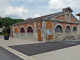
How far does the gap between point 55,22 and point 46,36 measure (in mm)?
3795

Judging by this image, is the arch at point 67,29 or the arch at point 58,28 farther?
the arch at point 67,29

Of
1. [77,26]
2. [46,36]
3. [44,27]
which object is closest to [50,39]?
[46,36]

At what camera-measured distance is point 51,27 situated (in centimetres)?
1473

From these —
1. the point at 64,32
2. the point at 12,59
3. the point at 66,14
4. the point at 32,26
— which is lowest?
the point at 12,59

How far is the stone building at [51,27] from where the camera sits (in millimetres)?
13959

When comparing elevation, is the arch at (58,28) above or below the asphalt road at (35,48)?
above

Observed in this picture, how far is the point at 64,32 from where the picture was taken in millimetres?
17656

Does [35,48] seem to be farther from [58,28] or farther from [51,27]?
[58,28]

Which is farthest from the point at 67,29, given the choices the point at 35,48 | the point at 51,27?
the point at 35,48

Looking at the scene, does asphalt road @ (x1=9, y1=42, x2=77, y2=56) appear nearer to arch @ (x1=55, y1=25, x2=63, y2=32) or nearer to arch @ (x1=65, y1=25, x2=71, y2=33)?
arch @ (x1=55, y1=25, x2=63, y2=32)

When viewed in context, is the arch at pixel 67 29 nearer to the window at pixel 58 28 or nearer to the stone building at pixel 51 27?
the stone building at pixel 51 27

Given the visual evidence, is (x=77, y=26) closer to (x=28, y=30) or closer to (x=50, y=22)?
(x=50, y=22)

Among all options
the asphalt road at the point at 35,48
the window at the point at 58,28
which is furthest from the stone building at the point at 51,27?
the asphalt road at the point at 35,48

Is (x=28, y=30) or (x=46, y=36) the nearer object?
(x=46, y=36)
